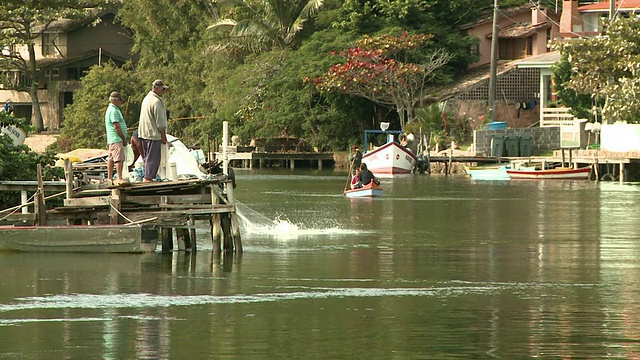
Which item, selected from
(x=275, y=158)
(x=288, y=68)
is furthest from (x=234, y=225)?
(x=275, y=158)

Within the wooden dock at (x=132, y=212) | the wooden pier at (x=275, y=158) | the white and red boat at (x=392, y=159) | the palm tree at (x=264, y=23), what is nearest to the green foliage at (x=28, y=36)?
the palm tree at (x=264, y=23)

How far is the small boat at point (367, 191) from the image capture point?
45156mm

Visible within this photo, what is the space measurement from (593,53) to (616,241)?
102 ft

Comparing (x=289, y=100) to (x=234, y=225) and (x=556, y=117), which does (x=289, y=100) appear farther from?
(x=234, y=225)

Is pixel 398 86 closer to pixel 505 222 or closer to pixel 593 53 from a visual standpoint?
pixel 593 53

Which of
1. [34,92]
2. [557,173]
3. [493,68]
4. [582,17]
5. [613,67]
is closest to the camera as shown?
[557,173]

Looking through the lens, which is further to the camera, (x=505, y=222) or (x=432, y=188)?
(x=432, y=188)

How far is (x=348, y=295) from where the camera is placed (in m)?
21.3

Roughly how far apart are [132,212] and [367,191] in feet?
66.3

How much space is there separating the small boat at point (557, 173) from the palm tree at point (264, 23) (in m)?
20.1

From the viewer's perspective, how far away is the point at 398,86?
233 ft

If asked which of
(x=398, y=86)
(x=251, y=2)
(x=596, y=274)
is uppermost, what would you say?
(x=251, y=2)

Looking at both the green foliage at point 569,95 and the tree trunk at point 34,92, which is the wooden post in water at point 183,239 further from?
the tree trunk at point 34,92

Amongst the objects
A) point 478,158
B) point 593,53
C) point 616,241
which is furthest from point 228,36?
point 616,241
